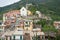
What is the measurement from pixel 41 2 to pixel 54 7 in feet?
2.98

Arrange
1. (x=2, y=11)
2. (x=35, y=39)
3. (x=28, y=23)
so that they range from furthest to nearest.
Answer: (x=2, y=11), (x=28, y=23), (x=35, y=39)

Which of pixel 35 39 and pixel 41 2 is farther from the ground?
pixel 41 2

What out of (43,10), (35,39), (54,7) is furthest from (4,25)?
(54,7)

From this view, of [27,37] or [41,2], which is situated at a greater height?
[41,2]

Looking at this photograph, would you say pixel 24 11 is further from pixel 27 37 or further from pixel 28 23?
pixel 27 37

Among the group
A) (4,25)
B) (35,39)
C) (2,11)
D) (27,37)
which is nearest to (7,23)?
(4,25)

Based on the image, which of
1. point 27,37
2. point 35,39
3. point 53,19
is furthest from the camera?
point 53,19

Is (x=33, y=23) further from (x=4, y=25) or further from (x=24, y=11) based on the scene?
(x=24, y=11)

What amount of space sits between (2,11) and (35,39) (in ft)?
14.9

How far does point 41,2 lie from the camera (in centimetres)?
1024

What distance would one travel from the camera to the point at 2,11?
372 inches

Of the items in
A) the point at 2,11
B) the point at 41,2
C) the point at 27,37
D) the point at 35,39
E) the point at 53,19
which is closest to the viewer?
the point at 35,39

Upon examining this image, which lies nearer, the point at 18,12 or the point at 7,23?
the point at 7,23

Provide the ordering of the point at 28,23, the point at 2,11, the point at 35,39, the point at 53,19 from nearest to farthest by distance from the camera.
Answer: the point at 35,39 → the point at 28,23 → the point at 53,19 → the point at 2,11
